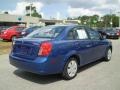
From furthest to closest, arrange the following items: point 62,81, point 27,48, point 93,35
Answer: point 93,35 < point 62,81 < point 27,48

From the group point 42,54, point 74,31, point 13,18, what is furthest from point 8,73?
point 13,18

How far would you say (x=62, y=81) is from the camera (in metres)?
6.84

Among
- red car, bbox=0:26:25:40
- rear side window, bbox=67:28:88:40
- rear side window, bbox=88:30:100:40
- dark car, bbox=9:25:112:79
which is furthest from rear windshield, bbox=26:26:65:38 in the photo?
red car, bbox=0:26:25:40

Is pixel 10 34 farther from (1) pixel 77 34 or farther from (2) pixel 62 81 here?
(2) pixel 62 81

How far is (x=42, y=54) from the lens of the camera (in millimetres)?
6340

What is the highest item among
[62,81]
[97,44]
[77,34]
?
[77,34]

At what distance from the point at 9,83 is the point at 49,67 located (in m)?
1.21

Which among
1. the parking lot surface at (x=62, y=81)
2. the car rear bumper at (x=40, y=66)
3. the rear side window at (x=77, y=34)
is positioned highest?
→ the rear side window at (x=77, y=34)

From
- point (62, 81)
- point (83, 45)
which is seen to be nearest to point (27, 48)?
point (62, 81)

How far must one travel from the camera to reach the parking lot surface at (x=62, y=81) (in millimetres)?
6242

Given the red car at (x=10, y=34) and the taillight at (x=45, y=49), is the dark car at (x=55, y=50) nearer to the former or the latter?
the taillight at (x=45, y=49)

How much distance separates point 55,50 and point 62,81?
39.7 inches

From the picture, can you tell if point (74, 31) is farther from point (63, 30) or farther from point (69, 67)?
point (69, 67)

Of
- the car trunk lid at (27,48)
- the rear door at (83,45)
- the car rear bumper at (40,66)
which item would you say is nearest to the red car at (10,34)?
the rear door at (83,45)
